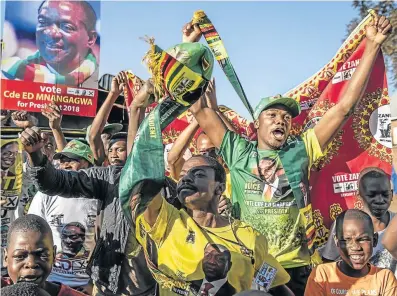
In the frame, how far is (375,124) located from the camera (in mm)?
4520

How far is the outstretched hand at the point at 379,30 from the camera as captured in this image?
12.7ft

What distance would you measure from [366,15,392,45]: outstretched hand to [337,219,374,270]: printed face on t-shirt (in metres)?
1.20

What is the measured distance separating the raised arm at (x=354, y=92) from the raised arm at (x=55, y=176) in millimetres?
1277

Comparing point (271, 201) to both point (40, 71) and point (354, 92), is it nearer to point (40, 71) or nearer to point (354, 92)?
point (354, 92)

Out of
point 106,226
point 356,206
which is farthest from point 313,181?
A: point 106,226

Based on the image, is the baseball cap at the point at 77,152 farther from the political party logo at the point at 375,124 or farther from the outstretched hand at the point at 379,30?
the outstretched hand at the point at 379,30

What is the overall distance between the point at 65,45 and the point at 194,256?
169 inches

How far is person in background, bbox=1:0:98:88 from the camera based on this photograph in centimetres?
645

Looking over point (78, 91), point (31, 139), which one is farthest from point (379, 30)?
point (78, 91)

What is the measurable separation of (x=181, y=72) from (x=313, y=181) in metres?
2.36

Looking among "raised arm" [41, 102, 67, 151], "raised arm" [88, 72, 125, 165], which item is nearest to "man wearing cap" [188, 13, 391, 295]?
"raised arm" [88, 72, 125, 165]

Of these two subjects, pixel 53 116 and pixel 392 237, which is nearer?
pixel 392 237

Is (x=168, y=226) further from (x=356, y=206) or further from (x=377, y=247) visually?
(x=356, y=206)

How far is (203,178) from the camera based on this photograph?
2.85 metres
